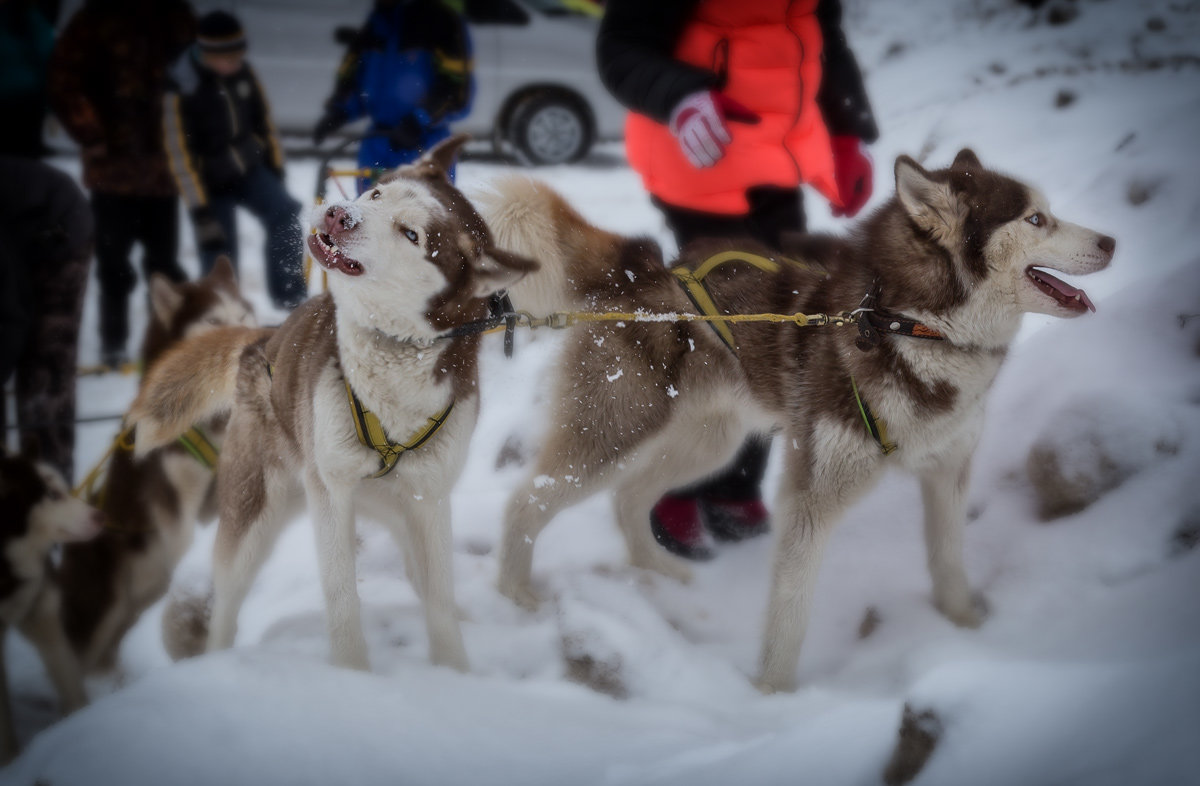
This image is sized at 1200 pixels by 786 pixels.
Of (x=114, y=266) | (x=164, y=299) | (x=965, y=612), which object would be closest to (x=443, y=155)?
(x=164, y=299)

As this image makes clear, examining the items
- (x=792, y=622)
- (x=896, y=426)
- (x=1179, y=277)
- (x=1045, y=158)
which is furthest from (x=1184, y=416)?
(x=1045, y=158)

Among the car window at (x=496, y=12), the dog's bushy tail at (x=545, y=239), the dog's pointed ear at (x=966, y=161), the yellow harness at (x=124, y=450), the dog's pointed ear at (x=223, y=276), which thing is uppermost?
the dog's pointed ear at (x=966, y=161)

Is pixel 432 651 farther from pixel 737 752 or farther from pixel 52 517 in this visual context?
pixel 52 517

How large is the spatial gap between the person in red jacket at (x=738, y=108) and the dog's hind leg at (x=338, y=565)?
113 cm

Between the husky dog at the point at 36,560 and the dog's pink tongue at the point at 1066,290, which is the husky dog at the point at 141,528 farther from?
the dog's pink tongue at the point at 1066,290

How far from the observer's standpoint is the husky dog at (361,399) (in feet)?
4.39

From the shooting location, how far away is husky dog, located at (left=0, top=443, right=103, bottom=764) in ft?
4.64

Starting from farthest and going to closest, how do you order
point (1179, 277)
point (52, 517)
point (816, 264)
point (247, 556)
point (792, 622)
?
point (1179, 277) → point (816, 264) → point (792, 622) → point (247, 556) → point (52, 517)

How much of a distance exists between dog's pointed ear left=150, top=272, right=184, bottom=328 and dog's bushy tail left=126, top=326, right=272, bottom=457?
48 centimetres

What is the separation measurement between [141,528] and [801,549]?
68.5 inches

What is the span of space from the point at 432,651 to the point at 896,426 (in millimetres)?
1161

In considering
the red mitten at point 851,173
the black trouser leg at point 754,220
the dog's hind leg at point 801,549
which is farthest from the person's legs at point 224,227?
the dog's hind leg at point 801,549

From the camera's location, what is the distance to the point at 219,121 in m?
3.13

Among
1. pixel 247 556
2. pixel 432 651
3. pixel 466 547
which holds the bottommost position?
pixel 466 547
